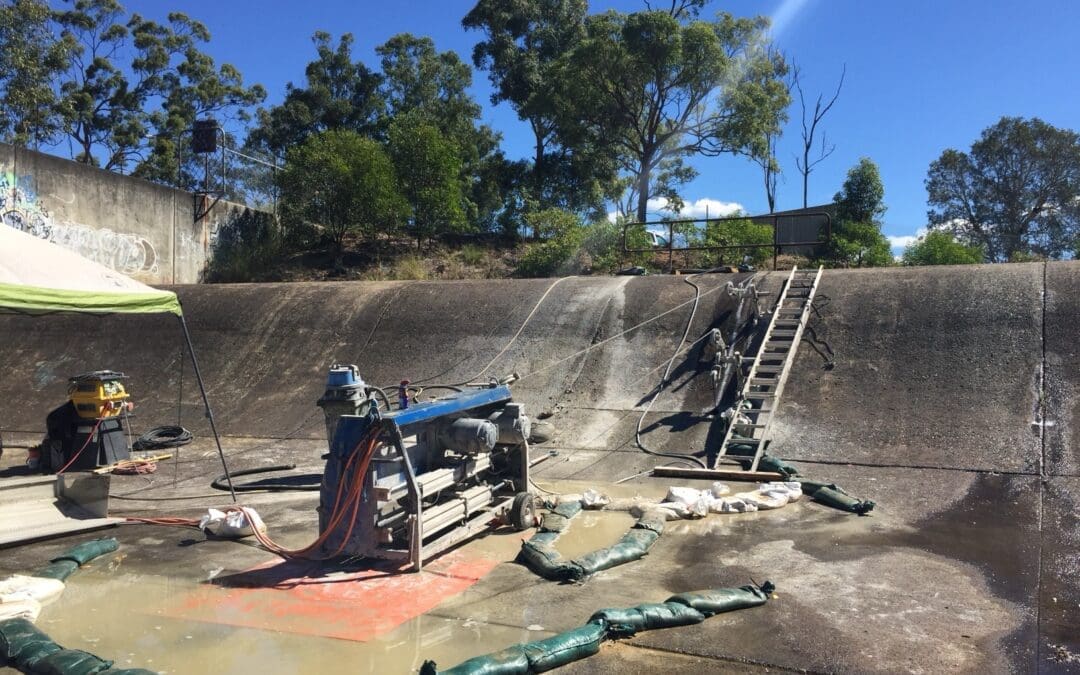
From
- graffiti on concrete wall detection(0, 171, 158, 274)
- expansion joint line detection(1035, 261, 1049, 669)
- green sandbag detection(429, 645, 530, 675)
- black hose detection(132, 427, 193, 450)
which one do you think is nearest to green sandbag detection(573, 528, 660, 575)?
green sandbag detection(429, 645, 530, 675)

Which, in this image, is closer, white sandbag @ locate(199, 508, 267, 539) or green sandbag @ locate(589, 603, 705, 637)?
green sandbag @ locate(589, 603, 705, 637)

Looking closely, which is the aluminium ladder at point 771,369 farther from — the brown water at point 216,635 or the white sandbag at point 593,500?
the brown water at point 216,635

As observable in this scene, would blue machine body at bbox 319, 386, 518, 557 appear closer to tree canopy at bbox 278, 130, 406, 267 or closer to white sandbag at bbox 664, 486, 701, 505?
white sandbag at bbox 664, 486, 701, 505

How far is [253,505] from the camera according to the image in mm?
7707

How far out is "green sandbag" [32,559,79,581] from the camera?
17.9ft

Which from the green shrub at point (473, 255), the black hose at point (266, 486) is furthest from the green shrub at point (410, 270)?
the black hose at point (266, 486)

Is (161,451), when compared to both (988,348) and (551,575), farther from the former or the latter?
(988,348)

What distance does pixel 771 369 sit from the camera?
9930 millimetres

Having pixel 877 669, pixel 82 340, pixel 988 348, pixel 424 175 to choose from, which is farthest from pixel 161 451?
pixel 424 175

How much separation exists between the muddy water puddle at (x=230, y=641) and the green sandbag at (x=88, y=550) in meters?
0.78

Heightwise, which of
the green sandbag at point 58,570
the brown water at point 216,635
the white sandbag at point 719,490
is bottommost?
the brown water at point 216,635

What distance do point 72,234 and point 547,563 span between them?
48.4 ft

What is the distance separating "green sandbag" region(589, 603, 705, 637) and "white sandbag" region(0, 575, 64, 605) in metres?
3.50

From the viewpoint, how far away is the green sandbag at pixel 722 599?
15.2ft
